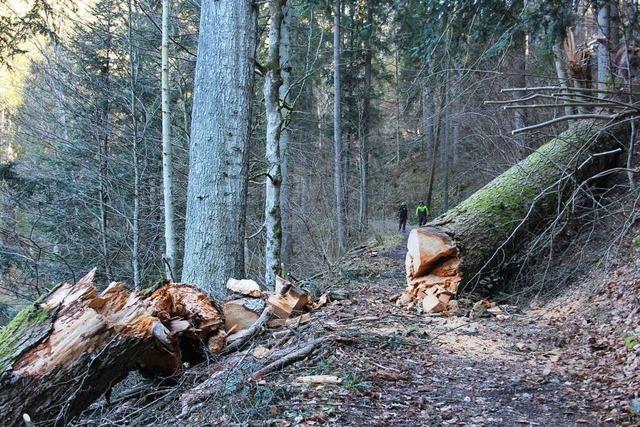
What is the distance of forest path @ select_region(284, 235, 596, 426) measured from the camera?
10.1 feet

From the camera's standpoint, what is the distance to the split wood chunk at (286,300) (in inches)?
198

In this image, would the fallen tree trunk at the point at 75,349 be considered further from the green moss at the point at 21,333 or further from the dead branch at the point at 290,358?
A: the dead branch at the point at 290,358

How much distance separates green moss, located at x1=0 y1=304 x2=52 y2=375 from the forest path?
5.60ft

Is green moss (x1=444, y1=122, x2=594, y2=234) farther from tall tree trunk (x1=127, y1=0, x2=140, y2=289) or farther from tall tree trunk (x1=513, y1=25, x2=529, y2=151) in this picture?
tall tree trunk (x1=127, y1=0, x2=140, y2=289)

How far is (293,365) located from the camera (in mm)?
3672

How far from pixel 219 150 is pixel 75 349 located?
2.64 m

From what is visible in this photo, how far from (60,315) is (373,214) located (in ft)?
71.3

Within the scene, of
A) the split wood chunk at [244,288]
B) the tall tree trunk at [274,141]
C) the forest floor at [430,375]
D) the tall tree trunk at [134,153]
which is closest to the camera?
the forest floor at [430,375]

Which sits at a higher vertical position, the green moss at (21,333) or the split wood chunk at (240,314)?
the green moss at (21,333)

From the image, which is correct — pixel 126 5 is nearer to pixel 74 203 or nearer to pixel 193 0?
pixel 193 0

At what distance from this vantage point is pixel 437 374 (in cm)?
386

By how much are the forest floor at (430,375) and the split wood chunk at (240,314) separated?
323mm

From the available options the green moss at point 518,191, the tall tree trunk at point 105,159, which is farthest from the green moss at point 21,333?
the tall tree trunk at point 105,159

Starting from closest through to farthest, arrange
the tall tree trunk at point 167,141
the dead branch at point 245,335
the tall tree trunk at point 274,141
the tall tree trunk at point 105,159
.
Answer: the dead branch at point 245,335
the tall tree trunk at point 274,141
the tall tree trunk at point 167,141
the tall tree trunk at point 105,159
